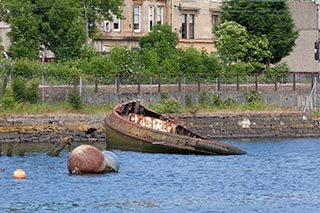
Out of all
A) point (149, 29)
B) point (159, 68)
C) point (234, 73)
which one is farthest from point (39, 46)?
point (149, 29)

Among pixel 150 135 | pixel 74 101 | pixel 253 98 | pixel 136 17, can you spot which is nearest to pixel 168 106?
pixel 74 101

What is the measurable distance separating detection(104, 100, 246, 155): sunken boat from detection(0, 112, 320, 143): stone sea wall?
4.38m

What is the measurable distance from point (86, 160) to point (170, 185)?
3.62 meters

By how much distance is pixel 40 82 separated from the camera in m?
74.4

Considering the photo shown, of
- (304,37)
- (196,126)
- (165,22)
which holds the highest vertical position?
(165,22)

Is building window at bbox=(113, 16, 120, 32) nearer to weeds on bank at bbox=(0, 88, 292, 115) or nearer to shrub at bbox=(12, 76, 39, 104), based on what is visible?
weeds on bank at bbox=(0, 88, 292, 115)

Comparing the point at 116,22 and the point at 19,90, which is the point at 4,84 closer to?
the point at 19,90

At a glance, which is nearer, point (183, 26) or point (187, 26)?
point (183, 26)

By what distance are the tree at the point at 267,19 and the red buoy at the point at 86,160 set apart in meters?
43.7

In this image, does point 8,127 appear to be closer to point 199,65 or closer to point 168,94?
point 168,94

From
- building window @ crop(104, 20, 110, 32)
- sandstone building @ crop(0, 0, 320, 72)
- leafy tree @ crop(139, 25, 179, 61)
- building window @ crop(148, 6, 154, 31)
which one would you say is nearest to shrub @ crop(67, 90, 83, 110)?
leafy tree @ crop(139, 25, 179, 61)

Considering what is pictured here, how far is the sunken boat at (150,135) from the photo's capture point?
6228 centimetres

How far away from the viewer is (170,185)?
51.7 m

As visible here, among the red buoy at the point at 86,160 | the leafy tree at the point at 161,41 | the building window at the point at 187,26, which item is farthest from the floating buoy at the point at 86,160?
the building window at the point at 187,26
